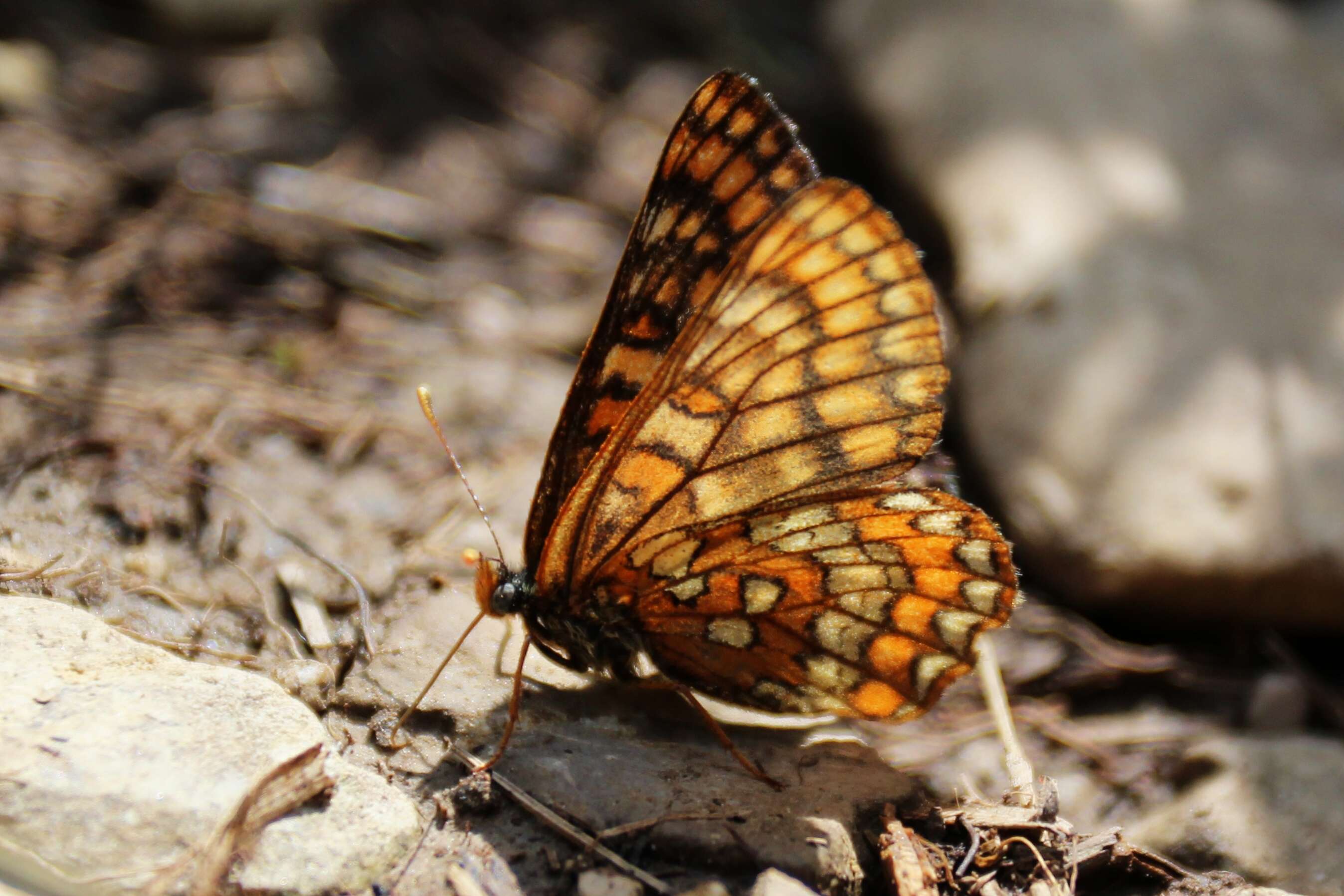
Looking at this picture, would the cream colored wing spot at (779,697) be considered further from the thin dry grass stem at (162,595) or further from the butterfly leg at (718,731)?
the thin dry grass stem at (162,595)

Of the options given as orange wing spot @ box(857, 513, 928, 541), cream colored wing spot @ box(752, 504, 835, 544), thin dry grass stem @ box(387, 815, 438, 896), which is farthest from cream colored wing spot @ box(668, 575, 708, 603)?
thin dry grass stem @ box(387, 815, 438, 896)

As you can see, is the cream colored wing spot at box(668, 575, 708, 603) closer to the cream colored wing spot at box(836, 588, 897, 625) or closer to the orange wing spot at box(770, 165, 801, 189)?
the cream colored wing spot at box(836, 588, 897, 625)

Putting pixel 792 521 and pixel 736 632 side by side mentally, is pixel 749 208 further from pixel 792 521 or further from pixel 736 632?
pixel 736 632

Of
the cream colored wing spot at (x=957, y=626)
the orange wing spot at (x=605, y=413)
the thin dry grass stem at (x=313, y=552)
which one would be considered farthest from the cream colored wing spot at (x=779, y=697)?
the thin dry grass stem at (x=313, y=552)

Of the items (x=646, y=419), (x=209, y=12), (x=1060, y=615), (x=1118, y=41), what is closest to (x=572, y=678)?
(x=646, y=419)

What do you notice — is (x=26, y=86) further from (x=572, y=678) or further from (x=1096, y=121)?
(x=1096, y=121)

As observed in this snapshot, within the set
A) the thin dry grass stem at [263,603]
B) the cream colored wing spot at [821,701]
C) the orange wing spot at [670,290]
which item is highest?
the orange wing spot at [670,290]

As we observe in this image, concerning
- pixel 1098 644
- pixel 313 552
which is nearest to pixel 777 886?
pixel 313 552

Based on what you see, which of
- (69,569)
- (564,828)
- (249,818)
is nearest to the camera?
(249,818)
